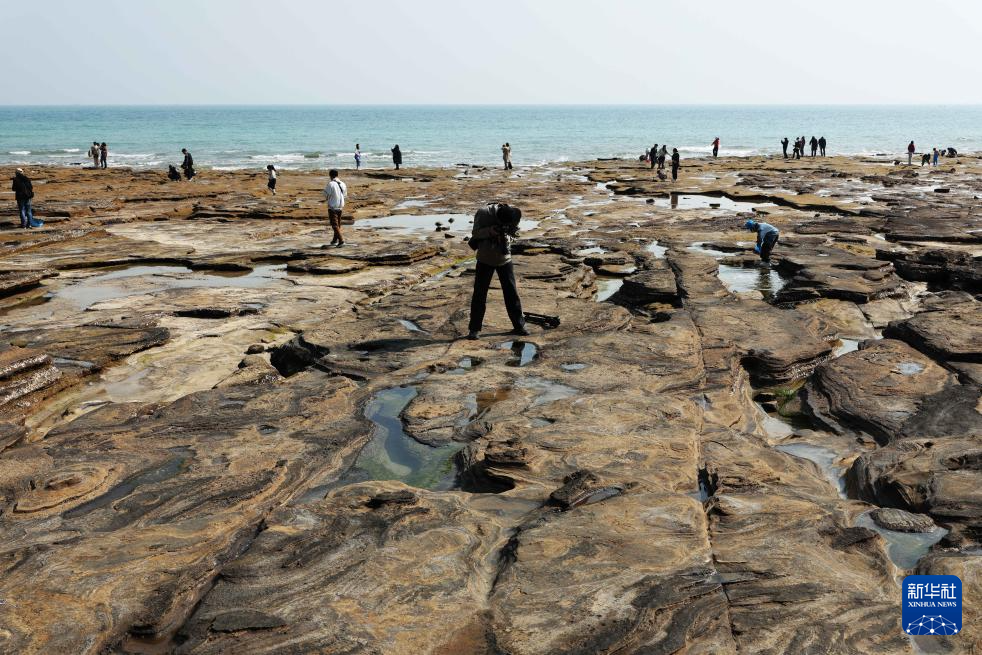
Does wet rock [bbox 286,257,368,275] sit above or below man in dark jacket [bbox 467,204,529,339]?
below

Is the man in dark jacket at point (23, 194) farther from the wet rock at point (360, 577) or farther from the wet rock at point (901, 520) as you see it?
→ the wet rock at point (901, 520)

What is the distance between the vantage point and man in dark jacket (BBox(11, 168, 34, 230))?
21.1m

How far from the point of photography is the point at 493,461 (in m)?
5.69

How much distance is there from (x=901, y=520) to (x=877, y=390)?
2.97m

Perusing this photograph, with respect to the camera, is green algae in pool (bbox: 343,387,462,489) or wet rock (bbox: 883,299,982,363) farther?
wet rock (bbox: 883,299,982,363)

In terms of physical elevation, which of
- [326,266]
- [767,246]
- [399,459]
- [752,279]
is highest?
[767,246]

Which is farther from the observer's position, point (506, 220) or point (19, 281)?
point (19, 281)

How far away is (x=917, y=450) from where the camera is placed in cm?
599

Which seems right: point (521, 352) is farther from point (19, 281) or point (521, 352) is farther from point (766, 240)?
point (19, 281)

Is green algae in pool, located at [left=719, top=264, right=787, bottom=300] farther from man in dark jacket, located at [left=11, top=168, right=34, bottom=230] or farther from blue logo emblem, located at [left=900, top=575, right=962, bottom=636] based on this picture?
man in dark jacket, located at [left=11, top=168, right=34, bottom=230]

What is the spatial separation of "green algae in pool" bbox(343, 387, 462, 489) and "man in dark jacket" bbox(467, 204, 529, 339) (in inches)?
99.5

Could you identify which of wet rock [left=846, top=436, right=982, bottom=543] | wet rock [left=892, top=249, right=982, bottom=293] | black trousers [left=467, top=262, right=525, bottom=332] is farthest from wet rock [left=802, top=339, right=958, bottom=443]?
wet rock [left=892, top=249, right=982, bottom=293]

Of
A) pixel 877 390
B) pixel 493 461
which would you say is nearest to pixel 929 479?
pixel 877 390

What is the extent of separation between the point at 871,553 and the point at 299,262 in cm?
1416
